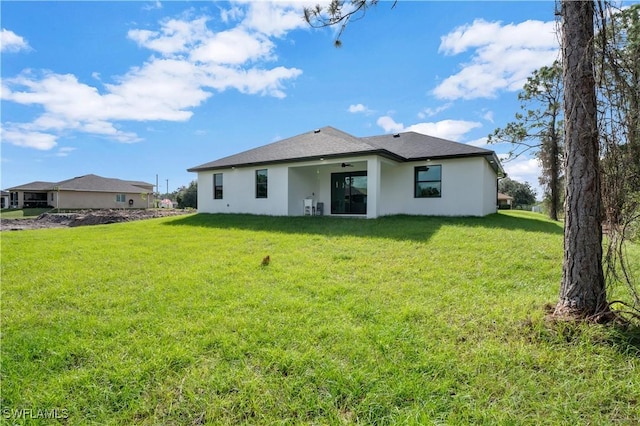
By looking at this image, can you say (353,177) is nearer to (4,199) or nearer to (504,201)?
(504,201)

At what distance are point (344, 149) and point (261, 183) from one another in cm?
488

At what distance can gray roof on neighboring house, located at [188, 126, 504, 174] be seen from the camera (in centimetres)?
1161

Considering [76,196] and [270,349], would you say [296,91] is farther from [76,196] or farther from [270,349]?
[76,196]

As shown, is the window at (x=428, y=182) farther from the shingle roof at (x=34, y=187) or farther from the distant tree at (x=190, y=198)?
the distant tree at (x=190, y=198)

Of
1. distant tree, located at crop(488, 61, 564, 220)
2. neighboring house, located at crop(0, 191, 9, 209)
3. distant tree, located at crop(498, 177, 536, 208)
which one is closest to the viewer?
distant tree, located at crop(488, 61, 564, 220)

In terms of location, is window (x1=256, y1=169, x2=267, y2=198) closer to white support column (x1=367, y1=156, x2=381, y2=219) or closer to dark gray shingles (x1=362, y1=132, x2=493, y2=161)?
white support column (x1=367, y1=156, x2=381, y2=219)

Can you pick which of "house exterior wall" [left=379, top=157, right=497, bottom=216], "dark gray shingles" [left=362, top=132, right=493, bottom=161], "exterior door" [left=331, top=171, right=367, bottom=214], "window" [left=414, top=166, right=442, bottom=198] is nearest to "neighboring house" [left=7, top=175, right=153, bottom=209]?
"exterior door" [left=331, top=171, right=367, bottom=214]

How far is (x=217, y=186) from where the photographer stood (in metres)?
16.3

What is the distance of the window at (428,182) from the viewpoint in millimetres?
12547

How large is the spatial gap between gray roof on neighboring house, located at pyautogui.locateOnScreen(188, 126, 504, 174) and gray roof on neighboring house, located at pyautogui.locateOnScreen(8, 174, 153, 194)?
29.7 meters

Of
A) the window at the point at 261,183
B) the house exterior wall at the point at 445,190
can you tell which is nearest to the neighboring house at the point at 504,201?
the house exterior wall at the point at 445,190

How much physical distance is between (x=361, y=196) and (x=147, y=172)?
5268 cm

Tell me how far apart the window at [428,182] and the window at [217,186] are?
10.4 metres

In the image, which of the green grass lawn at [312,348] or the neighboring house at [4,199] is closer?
the green grass lawn at [312,348]
